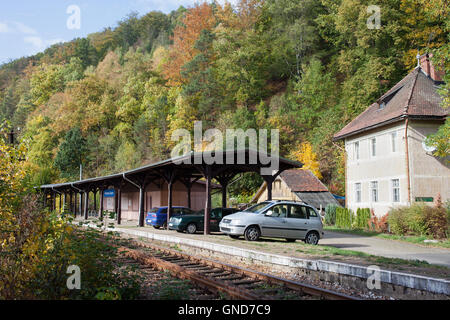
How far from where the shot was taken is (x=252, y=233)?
15.8 metres

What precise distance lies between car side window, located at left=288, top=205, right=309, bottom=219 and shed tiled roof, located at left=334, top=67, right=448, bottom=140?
11.0 meters

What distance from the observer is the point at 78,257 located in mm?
6488

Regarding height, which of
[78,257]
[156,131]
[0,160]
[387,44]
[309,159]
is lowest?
[78,257]

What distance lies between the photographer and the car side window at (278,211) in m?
16.0

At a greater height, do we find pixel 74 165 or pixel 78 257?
pixel 74 165

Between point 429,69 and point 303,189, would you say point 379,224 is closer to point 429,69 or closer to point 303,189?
point 303,189

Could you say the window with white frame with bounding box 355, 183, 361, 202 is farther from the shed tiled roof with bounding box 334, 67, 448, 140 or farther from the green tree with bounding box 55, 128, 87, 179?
the green tree with bounding box 55, 128, 87, 179

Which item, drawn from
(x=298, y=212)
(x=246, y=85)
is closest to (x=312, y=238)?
(x=298, y=212)

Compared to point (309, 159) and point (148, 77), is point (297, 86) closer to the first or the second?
point (309, 159)

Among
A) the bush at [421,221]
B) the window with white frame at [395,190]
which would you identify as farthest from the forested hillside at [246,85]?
the bush at [421,221]

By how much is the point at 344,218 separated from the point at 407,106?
349 inches

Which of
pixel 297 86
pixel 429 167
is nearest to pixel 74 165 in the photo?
pixel 297 86

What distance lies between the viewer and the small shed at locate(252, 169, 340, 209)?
34438 mm
